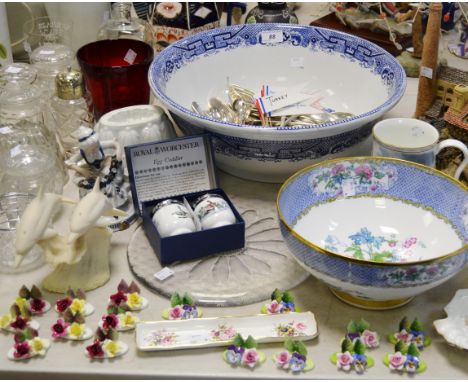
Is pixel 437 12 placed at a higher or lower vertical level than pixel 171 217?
higher

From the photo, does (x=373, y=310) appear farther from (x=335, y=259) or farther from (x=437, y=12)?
(x=437, y=12)

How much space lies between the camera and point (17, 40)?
53.2 inches

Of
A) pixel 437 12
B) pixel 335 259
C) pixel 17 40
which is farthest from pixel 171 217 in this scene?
pixel 17 40

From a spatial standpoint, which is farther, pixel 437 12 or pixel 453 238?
pixel 437 12

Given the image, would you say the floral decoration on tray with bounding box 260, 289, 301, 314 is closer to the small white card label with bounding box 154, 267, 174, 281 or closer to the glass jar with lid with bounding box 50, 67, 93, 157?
the small white card label with bounding box 154, 267, 174, 281

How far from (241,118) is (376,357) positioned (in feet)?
1.57

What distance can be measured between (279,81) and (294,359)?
0.62 m

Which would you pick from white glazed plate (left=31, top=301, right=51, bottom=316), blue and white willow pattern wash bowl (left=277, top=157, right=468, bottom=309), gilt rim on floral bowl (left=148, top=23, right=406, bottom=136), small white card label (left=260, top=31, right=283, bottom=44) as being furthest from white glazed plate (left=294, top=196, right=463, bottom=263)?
small white card label (left=260, top=31, right=283, bottom=44)

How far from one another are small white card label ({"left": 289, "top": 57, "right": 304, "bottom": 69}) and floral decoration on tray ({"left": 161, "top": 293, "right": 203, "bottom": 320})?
0.57 meters

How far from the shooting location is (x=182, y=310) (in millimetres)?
733

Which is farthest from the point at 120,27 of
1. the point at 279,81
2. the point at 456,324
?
the point at 456,324

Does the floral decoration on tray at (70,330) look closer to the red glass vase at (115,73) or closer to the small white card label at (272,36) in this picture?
the red glass vase at (115,73)

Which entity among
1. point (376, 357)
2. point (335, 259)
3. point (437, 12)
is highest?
point (437, 12)

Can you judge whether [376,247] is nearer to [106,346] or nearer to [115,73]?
[106,346]
